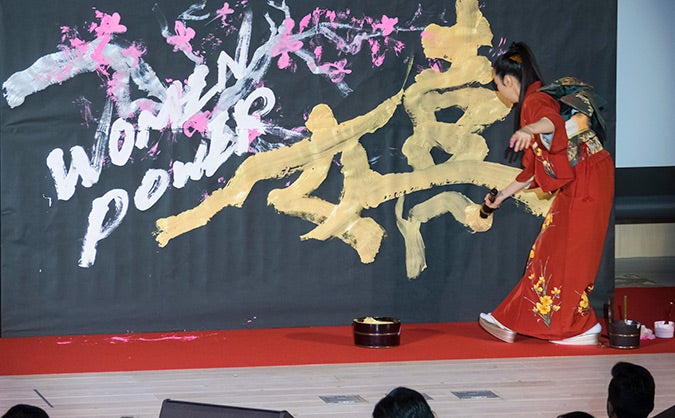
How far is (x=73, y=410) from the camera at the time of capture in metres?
4.17

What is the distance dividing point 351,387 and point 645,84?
2927 millimetres

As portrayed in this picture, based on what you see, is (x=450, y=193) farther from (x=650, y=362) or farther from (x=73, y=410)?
(x=73, y=410)

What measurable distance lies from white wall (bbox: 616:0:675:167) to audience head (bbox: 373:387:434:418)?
14.5ft

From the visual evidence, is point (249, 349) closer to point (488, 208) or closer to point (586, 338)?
point (488, 208)

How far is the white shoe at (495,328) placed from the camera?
5.62 m

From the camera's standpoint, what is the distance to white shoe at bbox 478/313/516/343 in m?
5.62

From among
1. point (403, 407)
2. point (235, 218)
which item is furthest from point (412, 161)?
point (403, 407)

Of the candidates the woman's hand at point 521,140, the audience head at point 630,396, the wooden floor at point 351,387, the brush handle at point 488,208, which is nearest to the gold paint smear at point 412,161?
the brush handle at point 488,208

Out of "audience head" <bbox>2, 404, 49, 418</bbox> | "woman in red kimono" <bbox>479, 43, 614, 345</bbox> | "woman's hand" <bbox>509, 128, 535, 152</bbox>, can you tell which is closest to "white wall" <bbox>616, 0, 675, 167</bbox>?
"woman in red kimono" <bbox>479, 43, 614, 345</bbox>

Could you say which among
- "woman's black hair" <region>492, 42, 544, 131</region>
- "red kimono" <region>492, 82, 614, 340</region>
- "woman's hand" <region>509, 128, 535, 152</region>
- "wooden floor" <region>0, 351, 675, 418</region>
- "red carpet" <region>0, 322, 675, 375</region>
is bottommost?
"wooden floor" <region>0, 351, 675, 418</region>

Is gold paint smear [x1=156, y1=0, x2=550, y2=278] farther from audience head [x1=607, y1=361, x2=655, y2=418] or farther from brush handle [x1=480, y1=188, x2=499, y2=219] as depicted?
audience head [x1=607, y1=361, x2=655, y2=418]

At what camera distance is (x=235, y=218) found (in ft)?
20.0

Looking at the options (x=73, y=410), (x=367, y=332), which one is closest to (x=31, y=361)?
(x=73, y=410)

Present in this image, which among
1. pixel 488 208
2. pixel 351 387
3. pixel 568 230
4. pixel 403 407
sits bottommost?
pixel 351 387
